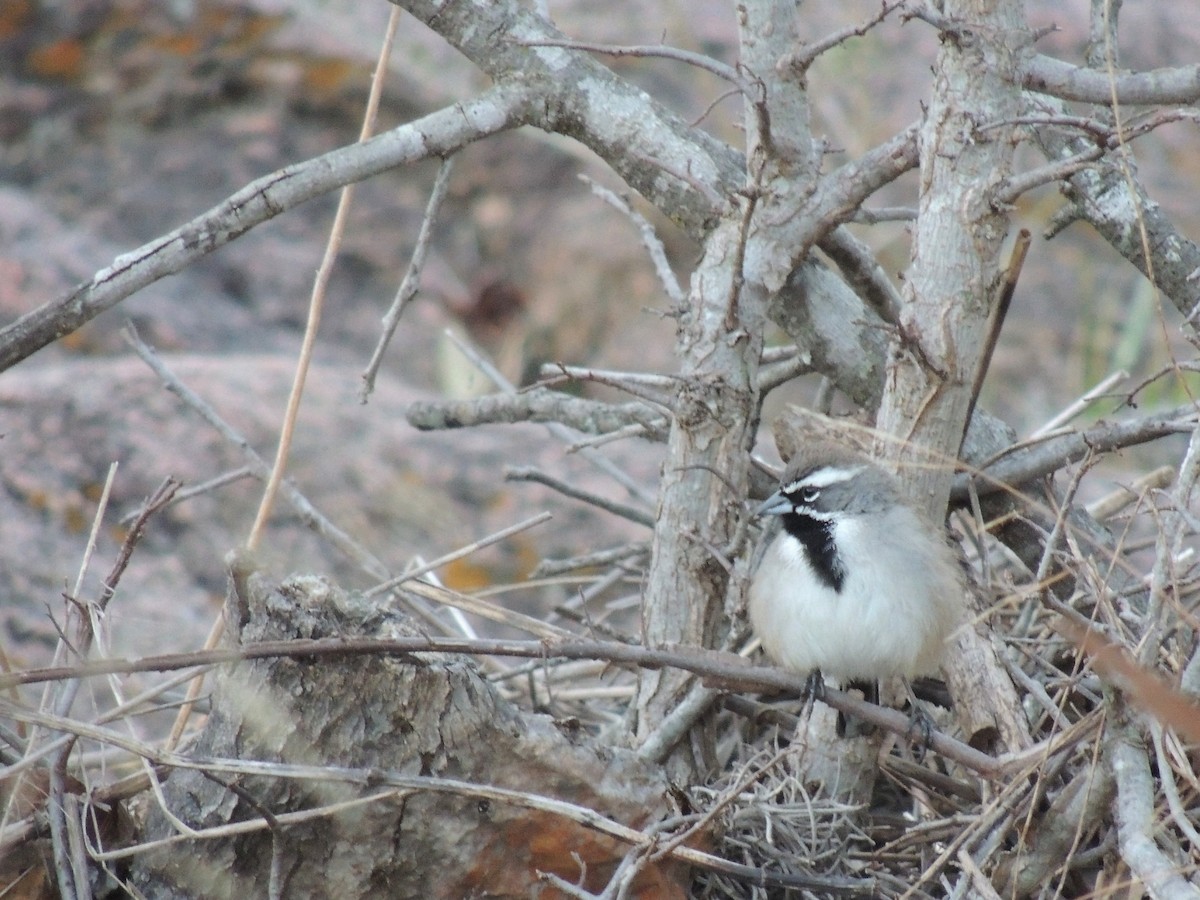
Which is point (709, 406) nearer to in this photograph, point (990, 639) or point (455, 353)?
point (990, 639)

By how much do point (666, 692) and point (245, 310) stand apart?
5.13 m

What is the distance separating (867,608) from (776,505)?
45 centimetres

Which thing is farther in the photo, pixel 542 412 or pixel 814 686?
pixel 542 412

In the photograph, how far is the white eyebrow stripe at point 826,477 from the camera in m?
4.70

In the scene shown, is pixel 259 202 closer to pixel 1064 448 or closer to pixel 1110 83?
pixel 1110 83

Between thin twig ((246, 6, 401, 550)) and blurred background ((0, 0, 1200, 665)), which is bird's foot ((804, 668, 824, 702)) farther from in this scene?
blurred background ((0, 0, 1200, 665))

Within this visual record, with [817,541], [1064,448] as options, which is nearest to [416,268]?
[817,541]

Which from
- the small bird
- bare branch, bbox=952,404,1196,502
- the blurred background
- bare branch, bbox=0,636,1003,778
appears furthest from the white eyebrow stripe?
the blurred background

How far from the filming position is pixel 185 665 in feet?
11.1

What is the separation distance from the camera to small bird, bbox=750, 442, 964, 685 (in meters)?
4.48

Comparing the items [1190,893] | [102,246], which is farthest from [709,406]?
[102,246]

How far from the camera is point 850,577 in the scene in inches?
183

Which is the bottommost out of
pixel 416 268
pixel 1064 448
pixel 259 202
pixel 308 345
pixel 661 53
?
pixel 308 345

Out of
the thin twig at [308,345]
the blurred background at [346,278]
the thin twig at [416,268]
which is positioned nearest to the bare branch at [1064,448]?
the thin twig at [416,268]
